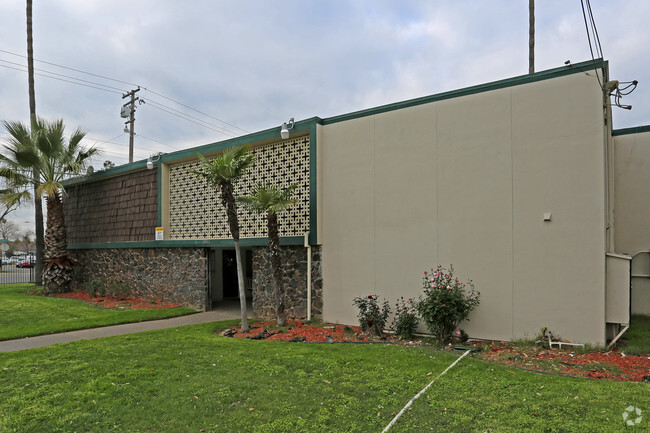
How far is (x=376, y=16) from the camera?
316 inches

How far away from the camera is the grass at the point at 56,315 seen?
8570 millimetres

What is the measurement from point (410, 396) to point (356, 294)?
14.8 feet

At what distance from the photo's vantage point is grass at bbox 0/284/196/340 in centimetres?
857

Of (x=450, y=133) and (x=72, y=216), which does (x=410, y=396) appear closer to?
(x=450, y=133)

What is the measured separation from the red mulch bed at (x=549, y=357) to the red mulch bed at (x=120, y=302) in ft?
17.1

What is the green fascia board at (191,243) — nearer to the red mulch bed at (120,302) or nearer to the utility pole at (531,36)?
the red mulch bed at (120,302)

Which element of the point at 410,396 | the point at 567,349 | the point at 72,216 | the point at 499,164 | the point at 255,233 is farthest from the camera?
the point at 72,216

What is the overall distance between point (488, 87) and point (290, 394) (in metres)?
6.41

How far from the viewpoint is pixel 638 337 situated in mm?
7074

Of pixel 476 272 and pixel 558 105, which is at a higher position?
pixel 558 105

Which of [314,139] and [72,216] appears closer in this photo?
[314,139]

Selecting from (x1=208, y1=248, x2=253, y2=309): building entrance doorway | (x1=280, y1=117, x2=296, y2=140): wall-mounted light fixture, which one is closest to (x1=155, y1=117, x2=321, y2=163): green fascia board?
(x1=280, y1=117, x2=296, y2=140): wall-mounted light fixture

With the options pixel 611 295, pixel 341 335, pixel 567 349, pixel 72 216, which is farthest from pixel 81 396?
pixel 72 216

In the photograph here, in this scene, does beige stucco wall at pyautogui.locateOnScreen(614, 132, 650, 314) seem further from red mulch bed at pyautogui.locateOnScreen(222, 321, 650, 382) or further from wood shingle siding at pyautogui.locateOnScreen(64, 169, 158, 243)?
wood shingle siding at pyautogui.locateOnScreen(64, 169, 158, 243)
